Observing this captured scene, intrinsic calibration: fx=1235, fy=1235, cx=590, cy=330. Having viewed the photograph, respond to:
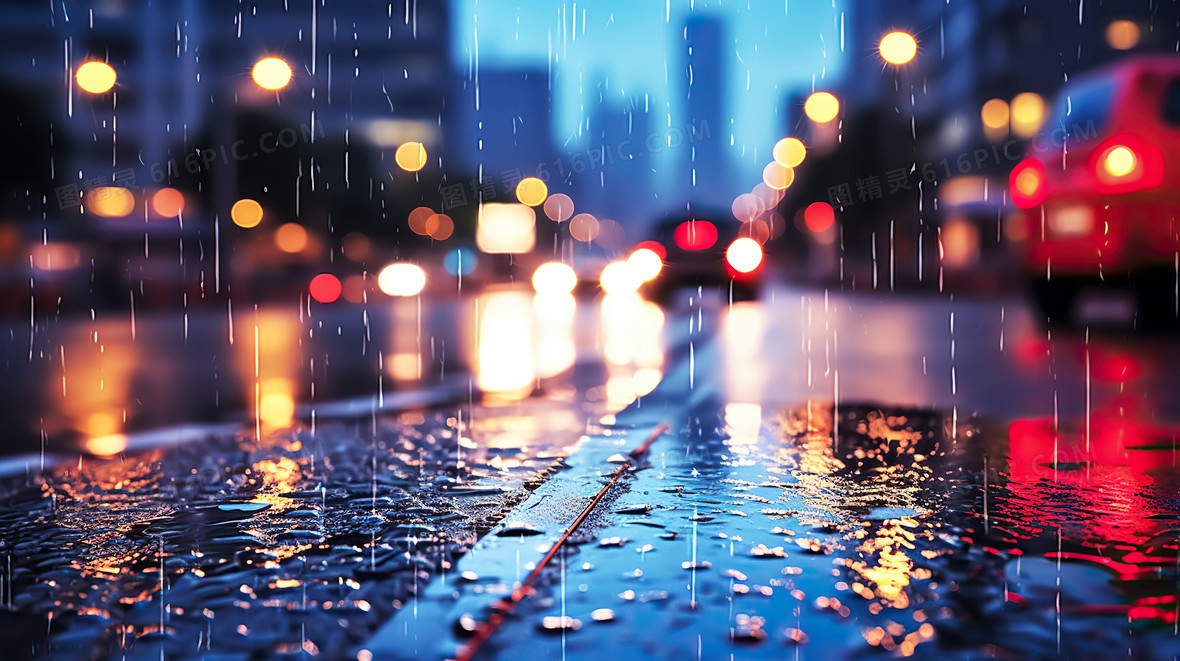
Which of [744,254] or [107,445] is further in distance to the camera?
[744,254]

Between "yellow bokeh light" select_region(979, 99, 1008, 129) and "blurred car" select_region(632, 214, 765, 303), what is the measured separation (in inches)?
2053

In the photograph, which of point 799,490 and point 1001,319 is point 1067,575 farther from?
point 1001,319

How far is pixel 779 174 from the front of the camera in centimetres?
7606

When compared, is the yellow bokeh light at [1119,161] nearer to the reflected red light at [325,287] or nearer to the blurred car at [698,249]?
the blurred car at [698,249]

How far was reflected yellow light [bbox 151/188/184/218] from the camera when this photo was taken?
234 feet

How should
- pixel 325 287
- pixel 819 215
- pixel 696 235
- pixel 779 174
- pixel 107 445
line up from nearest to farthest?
pixel 107 445 < pixel 696 235 < pixel 325 287 < pixel 819 215 < pixel 779 174

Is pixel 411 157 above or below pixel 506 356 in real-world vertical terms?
above

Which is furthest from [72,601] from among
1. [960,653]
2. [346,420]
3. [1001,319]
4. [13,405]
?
[1001,319]

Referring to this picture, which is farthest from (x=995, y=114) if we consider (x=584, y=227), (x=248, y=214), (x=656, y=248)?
(x=584, y=227)

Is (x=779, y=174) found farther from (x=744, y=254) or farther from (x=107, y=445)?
(x=107, y=445)

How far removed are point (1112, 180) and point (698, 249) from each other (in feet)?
35.9

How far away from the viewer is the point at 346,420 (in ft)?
23.8

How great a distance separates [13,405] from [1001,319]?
14508 mm

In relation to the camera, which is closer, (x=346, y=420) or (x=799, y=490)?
(x=799, y=490)
